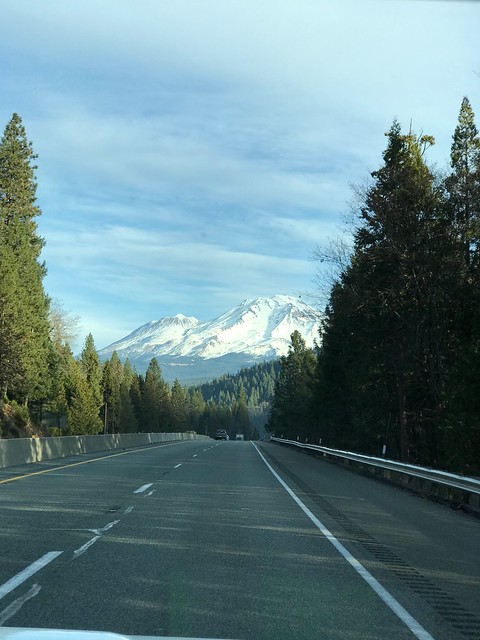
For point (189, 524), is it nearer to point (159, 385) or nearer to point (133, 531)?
point (133, 531)

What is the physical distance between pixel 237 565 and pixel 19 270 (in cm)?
5843

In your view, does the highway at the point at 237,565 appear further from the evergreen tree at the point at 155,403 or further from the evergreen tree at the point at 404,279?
the evergreen tree at the point at 155,403

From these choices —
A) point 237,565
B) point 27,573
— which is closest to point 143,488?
point 237,565

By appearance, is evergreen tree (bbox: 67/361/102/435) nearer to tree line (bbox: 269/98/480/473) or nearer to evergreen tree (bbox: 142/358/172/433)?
evergreen tree (bbox: 142/358/172/433)

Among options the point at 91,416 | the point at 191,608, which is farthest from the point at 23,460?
the point at 91,416

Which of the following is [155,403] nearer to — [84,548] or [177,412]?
[177,412]

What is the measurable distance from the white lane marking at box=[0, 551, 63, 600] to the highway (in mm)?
22

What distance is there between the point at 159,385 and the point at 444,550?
6204 inches

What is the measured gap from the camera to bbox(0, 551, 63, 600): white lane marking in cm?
617

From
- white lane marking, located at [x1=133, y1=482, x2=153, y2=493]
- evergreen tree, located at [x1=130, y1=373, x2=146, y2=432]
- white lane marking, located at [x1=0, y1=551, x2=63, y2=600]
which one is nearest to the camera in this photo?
white lane marking, located at [x1=0, y1=551, x2=63, y2=600]

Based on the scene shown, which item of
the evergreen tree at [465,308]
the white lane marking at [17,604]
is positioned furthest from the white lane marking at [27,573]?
the evergreen tree at [465,308]

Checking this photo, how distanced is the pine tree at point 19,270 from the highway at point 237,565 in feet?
134

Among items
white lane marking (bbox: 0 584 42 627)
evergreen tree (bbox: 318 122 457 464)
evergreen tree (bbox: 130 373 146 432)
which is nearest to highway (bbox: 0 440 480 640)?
white lane marking (bbox: 0 584 42 627)

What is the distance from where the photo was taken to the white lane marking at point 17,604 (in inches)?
205
